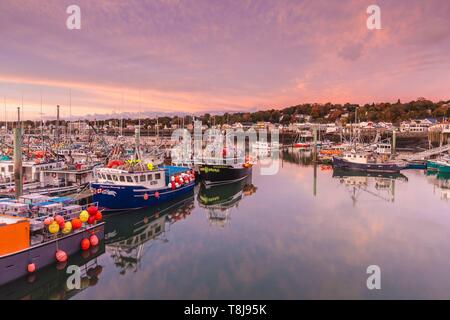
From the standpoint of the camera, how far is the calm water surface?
1099 cm

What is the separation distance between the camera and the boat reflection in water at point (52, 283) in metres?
10.5

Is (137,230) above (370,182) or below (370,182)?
below

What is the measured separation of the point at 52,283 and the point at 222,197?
53.6 feet

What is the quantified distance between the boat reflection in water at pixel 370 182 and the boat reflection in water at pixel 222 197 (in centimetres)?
869

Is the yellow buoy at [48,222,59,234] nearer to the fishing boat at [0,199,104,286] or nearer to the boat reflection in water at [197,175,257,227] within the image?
the fishing boat at [0,199,104,286]

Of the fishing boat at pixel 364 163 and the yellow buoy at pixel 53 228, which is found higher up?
the fishing boat at pixel 364 163

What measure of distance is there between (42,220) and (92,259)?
7.97 ft

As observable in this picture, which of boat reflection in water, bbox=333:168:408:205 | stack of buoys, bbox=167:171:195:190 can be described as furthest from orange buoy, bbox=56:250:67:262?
boat reflection in water, bbox=333:168:408:205

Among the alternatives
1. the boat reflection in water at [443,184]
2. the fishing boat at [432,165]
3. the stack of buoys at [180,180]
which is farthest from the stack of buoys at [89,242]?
the fishing boat at [432,165]

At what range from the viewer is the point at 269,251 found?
1436 centimetres

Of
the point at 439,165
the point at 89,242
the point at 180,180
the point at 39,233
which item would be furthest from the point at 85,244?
the point at 439,165

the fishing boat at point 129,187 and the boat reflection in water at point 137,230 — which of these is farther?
the fishing boat at point 129,187

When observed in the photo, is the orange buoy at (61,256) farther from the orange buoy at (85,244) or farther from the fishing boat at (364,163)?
the fishing boat at (364,163)

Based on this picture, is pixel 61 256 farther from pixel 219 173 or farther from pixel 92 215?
pixel 219 173
